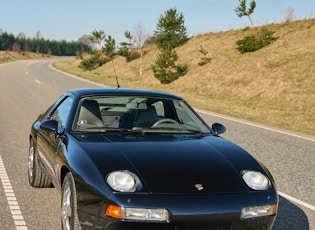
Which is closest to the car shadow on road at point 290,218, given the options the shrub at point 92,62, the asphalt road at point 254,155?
the asphalt road at point 254,155

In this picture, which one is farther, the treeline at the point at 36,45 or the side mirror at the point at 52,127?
the treeline at the point at 36,45

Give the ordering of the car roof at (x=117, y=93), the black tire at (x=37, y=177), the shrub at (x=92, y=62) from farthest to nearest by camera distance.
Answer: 1. the shrub at (x=92, y=62)
2. the black tire at (x=37, y=177)
3. the car roof at (x=117, y=93)

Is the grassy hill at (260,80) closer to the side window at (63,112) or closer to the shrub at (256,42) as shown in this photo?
the shrub at (256,42)

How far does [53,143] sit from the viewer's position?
5000mm

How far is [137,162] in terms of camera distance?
12.6ft

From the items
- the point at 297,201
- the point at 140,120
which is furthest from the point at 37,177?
the point at 297,201

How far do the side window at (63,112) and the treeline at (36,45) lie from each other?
159196mm

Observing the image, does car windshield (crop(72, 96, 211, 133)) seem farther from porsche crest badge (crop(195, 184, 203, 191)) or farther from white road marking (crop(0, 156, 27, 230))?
porsche crest badge (crop(195, 184, 203, 191))

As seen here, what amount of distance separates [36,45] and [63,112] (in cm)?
18169

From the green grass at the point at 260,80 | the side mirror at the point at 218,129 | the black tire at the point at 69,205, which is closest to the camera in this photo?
the black tire at the point at 69,205

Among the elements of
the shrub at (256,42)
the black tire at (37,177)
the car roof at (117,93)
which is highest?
the shrub at (256,42)

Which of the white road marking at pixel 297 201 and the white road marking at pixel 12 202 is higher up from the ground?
the white road marking at pixel 12 202

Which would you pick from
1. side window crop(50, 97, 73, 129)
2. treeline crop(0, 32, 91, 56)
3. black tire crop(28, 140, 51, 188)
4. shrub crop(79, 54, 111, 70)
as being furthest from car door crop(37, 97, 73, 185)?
treeline crop(0, 32, 91, 56)

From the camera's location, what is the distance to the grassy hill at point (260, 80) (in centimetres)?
1781
